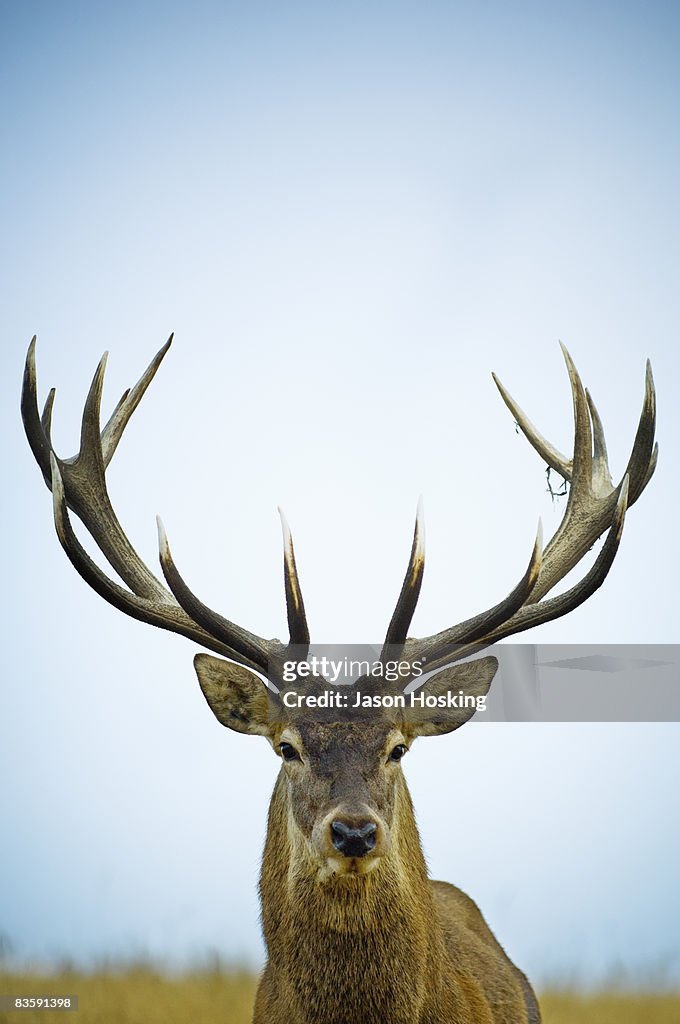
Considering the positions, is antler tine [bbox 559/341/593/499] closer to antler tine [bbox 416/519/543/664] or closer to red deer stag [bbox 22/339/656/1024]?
red deer stag [bbox 22/339/656/1024]

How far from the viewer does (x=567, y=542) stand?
594 cm

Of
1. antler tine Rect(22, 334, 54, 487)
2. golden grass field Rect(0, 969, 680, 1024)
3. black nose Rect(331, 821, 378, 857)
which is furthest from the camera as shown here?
golden grass field Rect(0, 969, 680, 1024)

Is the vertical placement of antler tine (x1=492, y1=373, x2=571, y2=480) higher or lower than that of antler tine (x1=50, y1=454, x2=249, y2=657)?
higher

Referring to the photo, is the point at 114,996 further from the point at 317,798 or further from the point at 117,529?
the point at 317,798

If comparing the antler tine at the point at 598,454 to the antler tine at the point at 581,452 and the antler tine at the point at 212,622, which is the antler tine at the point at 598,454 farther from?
the antler tine at the point at 212,622

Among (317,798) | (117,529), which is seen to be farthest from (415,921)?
(117,529)

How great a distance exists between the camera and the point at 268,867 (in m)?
4.65

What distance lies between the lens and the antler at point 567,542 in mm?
4820

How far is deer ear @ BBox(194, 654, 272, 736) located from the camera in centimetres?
480

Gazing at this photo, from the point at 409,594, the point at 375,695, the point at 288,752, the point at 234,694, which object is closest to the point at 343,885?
the point at 288,752

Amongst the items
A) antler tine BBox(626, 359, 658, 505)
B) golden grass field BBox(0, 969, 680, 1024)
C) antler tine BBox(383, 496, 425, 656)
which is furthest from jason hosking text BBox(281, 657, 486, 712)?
golden grass field BBox(0, 969, 680, 1024)

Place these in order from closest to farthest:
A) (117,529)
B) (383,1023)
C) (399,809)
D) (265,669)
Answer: (383,1023), (399,809), (265,669), (117,529)

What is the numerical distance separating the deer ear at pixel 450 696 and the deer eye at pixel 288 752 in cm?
58

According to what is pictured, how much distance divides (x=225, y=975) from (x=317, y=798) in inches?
183
